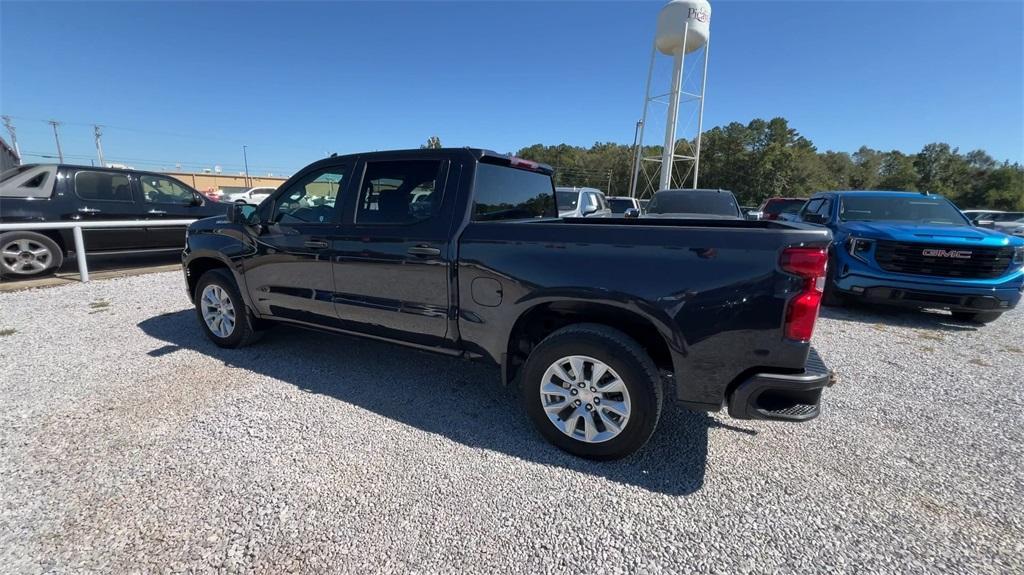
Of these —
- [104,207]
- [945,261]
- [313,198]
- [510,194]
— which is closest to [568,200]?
[945,261]

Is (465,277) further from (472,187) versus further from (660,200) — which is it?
(660,200)

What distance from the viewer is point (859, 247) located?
5.50 m

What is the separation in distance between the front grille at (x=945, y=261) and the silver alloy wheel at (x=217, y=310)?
7403mm

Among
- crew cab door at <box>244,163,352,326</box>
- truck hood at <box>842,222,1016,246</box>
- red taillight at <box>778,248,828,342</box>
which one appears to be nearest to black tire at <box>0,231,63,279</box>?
crew cab door at <box>244,163,352,326</box>

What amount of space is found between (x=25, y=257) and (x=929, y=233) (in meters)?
12.7

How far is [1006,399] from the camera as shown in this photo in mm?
3438

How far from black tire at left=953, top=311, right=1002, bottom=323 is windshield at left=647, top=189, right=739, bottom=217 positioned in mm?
3870

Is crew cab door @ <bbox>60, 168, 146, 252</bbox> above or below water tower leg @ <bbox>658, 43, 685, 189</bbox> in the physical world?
below

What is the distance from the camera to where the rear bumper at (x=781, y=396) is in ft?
7.09

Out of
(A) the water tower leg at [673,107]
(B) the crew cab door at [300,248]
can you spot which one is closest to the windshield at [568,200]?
(B) the crew cab door at [300,248]

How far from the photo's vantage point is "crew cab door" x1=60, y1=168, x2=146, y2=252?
705 cm

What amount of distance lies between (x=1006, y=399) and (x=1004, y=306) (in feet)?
7.70

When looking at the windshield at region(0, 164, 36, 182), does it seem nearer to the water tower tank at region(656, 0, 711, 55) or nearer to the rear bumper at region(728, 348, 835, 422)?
the rear bumper at region(728, 348, 835, 422)

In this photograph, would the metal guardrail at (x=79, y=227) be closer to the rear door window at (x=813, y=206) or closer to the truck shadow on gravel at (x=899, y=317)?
the truck shadow on gravel at (x=899, y=317)
